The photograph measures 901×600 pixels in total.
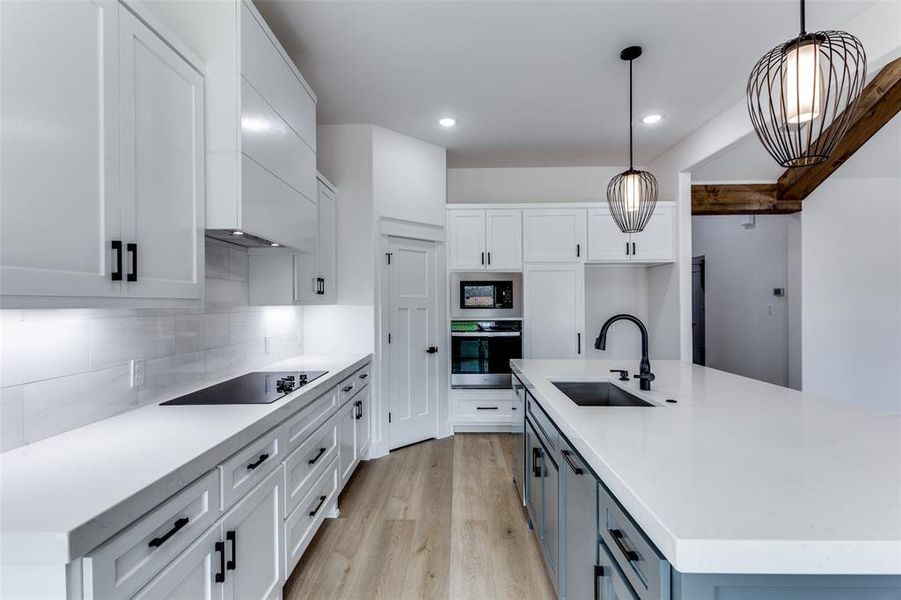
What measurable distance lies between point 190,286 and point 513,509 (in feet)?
7.28

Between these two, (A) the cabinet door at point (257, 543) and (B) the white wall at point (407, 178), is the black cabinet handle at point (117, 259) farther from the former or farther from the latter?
(B) the white wall at point (407, 178)

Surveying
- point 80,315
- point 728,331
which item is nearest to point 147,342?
point 80,315

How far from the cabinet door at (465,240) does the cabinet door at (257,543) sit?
9.10 feet

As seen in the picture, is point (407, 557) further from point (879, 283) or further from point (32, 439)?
point (879, 283)

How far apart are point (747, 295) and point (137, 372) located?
21.9ft

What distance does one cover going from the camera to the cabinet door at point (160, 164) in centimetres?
127

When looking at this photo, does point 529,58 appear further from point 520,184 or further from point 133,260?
point 133,260

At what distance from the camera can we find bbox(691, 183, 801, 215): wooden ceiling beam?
460 centimetres

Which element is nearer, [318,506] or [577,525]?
[577,525]

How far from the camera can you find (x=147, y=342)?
1.75m

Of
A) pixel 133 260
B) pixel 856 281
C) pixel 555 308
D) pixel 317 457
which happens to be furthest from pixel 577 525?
pixel 856 281

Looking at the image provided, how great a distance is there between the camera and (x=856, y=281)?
443 cm

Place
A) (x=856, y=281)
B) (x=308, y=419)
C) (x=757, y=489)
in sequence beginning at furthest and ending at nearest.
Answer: (x=856, y=281)
(x=308, y=419)
(x=757, y=489)

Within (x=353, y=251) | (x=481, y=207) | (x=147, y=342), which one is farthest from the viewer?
(x=481, y=207)
